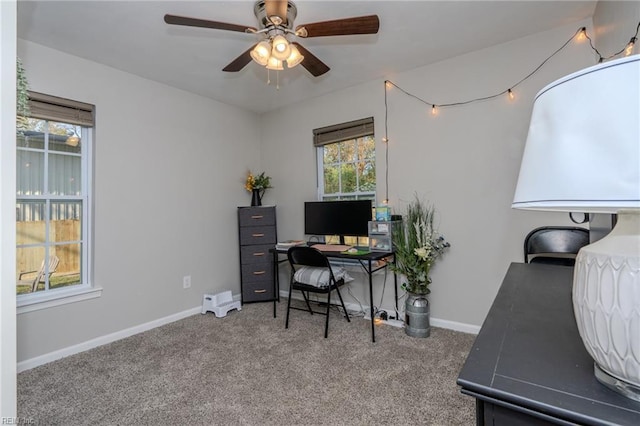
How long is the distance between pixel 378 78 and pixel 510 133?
4.46 ft

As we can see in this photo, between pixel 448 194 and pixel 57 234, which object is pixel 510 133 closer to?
pixel 448 194

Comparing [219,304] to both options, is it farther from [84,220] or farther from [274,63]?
[274,63]

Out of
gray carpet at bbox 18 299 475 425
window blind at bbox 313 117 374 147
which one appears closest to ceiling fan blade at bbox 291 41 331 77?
window blind at bbox 313 117 374 147

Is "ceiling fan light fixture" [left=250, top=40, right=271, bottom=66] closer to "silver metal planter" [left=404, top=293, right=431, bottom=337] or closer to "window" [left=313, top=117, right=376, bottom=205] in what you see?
"window" [left=313, top=117, right=376, bottom=205]

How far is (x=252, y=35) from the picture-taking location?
2.30m

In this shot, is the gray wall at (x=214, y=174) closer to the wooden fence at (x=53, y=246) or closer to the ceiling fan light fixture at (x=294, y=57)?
the wooden fence at (x=53, y=246)

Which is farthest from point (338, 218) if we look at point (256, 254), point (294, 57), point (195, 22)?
point (195, 22)

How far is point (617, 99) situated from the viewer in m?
0.46

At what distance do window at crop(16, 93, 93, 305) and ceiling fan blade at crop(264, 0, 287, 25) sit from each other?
1933 mm

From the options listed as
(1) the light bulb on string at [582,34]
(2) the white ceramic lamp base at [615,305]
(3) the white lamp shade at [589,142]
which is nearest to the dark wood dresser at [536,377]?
(2) the white ceramic lamp base at [615,305]

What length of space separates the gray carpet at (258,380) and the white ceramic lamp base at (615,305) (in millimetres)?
1347

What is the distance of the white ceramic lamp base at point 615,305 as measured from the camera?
1.65ft

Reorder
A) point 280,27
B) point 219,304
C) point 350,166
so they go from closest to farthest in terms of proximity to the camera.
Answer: point 280,27, point 219,304, point 350,166

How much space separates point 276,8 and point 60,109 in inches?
79.4
